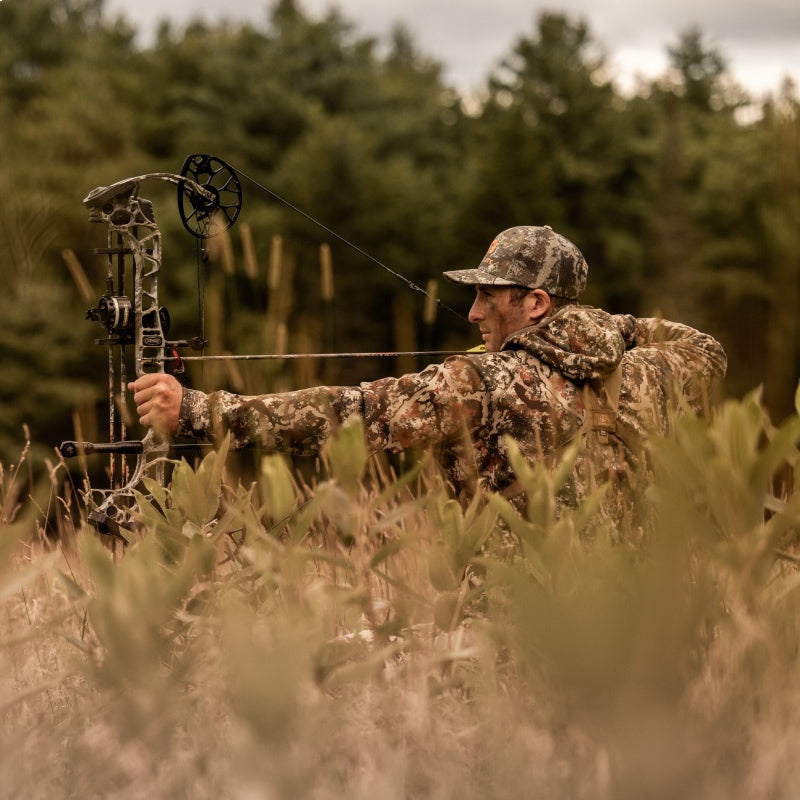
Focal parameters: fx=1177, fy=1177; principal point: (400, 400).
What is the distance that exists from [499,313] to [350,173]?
28747 millimetres

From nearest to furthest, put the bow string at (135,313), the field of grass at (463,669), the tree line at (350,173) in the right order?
1. the field of grass at (463,669)
2. the bow string at (135,313)
3. the tree line at (350,173)

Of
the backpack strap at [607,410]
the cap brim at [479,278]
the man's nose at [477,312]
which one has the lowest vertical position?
the backpack strap at [607,410]

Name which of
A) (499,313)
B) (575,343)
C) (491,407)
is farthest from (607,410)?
(499,313)

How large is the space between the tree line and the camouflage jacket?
21294mm

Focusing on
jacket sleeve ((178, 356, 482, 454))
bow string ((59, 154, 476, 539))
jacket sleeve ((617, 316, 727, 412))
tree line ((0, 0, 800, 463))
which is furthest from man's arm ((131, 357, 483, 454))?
tree line ((0, 0, 800, 463))

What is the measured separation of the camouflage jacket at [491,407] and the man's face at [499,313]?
17cm

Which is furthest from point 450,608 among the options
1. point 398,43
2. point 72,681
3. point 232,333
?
point 398,43

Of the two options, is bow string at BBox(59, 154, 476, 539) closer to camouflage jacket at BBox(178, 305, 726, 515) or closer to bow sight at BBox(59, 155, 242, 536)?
bow sight at BBox(59, 155, 242, 536)

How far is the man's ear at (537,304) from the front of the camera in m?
4.27

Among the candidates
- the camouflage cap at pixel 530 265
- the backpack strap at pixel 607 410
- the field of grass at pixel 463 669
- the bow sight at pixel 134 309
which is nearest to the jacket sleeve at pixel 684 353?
the backpack strap at pixel 607 410

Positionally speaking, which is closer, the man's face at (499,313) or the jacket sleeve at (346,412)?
the jacket sleeve at (346,412)

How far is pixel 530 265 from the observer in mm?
4262

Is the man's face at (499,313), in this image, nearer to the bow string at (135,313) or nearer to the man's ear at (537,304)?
the man's ear at (537,304)

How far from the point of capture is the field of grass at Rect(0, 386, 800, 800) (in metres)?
2.03
